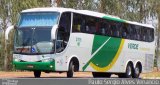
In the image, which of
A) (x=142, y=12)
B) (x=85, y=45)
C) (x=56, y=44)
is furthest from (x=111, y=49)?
(x=142, y=12)

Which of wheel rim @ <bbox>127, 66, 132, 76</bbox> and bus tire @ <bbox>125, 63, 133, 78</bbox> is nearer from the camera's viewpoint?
bus tire @ <bbox>125, 63, 133, 78</bbox>

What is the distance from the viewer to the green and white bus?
764 inches

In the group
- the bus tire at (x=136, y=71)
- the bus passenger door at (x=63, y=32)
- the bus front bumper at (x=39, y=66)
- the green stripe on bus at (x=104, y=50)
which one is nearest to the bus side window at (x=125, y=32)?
the green stripe on bus at (x=104, y=50)

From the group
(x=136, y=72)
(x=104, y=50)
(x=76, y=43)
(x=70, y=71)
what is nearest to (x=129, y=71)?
(x=136, y=72)

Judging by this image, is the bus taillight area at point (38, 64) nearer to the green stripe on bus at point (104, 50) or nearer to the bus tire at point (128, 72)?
the green stripe on bus at point (104, 50)

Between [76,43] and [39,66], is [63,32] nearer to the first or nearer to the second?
[76,43]

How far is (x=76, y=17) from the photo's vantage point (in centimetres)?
2120

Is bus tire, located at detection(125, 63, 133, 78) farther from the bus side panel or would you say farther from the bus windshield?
the bus windshield

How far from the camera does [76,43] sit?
21.1 meters

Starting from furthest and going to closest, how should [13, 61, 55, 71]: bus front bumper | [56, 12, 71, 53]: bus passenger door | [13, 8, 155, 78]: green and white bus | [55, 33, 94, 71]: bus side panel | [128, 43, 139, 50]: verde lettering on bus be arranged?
[128, 43, 139, 50]: verde lettering on bus
[55, 33, 94, 71]: bus side panel
[56, 12, 71, 53]: bus passenger door
[13, 8, 155, 78]: green and white bus
[13, 61, 55, 71]: bus front bumper

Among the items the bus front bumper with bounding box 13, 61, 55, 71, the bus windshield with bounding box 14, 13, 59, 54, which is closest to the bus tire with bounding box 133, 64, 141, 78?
the bus front bumper with bounding box 13, 61, 55, 71

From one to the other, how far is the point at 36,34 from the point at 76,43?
239cm

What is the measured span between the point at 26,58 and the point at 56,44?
1408 mm

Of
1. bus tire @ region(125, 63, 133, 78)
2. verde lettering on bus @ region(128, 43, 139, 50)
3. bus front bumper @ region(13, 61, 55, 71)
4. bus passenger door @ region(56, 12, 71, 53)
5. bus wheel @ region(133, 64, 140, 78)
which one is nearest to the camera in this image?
bus front bumper @ region(13, 61, 55, 71)
